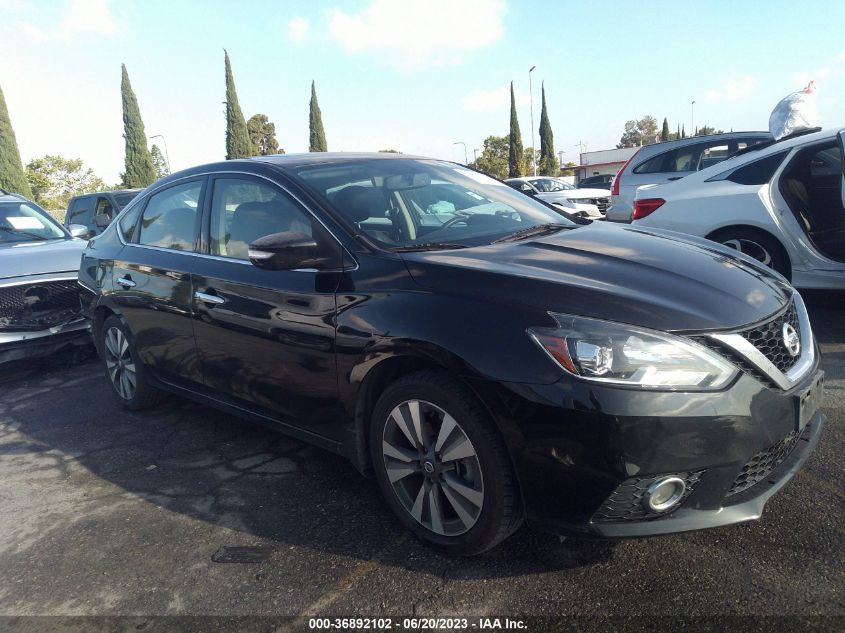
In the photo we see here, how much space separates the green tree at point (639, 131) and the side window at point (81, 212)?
97187 mm

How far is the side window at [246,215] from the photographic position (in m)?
3.13

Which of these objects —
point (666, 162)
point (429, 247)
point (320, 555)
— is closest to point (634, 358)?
point (429, 247)

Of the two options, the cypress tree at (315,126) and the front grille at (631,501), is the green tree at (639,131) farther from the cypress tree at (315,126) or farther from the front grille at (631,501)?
the front grille at (631,501)

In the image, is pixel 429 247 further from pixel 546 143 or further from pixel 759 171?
pixel 546 143

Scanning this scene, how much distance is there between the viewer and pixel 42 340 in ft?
18.0

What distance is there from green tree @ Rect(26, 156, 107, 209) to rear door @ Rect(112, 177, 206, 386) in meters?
48.2

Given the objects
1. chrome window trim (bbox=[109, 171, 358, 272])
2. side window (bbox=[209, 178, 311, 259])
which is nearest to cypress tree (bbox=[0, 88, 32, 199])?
chrome window trim (bbox=[109, 171, 358, 272])

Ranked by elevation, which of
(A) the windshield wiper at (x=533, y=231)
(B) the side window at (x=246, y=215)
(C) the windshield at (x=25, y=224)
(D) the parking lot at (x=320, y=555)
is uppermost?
(C) the windshield at (x=25, y=224)

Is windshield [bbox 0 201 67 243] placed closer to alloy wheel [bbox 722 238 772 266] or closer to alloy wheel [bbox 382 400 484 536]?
alloy wheel [bbox 382 400 484 536]

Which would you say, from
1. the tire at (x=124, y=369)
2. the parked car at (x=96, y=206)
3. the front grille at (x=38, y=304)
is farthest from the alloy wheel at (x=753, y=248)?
the parked car at (x=96, y=206)

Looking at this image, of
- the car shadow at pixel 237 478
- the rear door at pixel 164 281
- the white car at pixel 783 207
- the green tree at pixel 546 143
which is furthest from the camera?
the green tree at pixel 546 143

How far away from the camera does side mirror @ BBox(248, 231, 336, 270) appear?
9.07 ft

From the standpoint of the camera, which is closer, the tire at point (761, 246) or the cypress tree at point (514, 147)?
the tire at point (761, 246)

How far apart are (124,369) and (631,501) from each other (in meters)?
3.58
